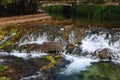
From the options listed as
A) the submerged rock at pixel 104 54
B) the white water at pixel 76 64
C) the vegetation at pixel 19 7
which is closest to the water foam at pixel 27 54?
the white water at pixel 76 64

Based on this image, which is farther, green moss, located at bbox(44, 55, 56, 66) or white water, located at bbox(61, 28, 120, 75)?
green moss, located at bbox(44, 55, 56, 66)

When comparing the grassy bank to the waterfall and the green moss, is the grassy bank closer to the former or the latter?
the waterfall

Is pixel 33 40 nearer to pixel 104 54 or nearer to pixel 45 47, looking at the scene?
pixel 45 47

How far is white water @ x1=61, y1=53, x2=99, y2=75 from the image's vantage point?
62.6ft

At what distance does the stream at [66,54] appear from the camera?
1838 cm

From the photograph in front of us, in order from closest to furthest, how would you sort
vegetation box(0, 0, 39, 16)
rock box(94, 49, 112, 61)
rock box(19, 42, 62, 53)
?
rock box(94, 49, 112, 61) < rock box(19, 42, 62, 53) < vegetation box(0, 0, 39, 16)

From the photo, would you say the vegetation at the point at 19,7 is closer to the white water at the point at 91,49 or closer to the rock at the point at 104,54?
the white water at the point at 91,49

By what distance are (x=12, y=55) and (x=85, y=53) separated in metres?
5.96

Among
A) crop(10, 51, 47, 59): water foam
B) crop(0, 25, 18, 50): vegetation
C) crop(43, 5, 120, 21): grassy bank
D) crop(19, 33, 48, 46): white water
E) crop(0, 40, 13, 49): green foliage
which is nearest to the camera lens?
crop(10, 51, 47, 59): water foam

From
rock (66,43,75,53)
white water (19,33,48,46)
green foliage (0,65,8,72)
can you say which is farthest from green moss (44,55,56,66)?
white water (19,33,48,46)

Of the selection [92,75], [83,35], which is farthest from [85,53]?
[92,75]

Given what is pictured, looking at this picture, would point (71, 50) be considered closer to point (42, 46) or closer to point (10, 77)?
point (42, 46)

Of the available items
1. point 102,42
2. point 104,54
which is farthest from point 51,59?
point 102,42

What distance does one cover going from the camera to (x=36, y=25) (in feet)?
102
